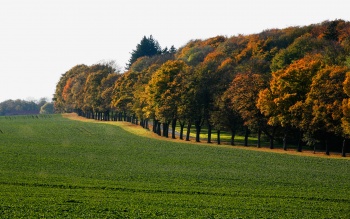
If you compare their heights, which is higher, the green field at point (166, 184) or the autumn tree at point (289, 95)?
the autumn tree at point (289, 95)

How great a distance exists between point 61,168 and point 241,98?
44.6 meters

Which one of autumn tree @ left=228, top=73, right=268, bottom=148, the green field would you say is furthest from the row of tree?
the green field

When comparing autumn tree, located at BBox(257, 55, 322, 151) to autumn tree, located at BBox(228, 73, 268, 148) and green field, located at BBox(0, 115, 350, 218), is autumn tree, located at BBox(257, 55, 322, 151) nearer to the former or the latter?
autumn tree, located at BBox(228, 73, 268, 148)

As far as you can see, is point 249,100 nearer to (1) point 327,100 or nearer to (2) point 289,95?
(2) point 289,95

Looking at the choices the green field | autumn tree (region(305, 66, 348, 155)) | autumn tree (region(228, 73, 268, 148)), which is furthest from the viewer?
autumn tree (region(228, 73, 268, 148))

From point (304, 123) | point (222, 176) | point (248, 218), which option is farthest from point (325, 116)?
point (248, 218)

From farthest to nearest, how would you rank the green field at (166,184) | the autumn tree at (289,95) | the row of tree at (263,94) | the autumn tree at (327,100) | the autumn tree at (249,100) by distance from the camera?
the autumn tree at (249,100) < the autumn tree at (289,95) < the row of tree at (263,94) < the autumn tree at (327,100) < the green field at (166,184)

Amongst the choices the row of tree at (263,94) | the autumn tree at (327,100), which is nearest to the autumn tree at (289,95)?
the row of tree at (263,94)

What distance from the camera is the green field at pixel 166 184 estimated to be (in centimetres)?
3353

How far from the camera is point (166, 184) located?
45156 mm

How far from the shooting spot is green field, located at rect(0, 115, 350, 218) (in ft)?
110

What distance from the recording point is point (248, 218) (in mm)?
31781

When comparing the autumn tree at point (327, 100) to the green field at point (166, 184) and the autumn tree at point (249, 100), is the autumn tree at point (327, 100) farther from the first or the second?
the autumn tree at point (249, 100)

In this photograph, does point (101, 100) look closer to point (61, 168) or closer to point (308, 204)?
point (61, 168)
